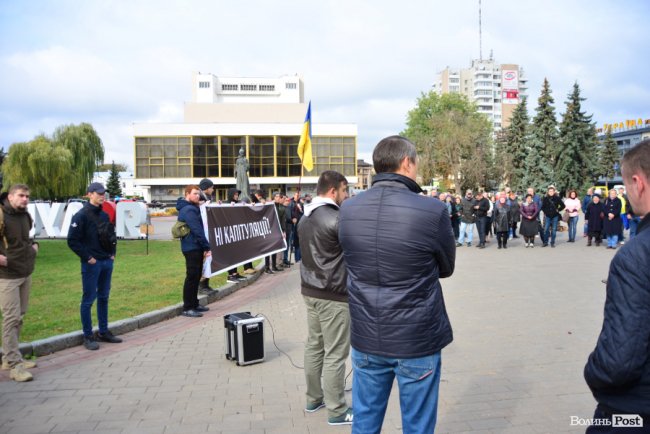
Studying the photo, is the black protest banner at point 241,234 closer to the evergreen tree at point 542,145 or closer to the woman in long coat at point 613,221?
the woman in long coat at point 613,221

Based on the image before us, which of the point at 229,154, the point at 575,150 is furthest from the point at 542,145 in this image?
the point at 229,154

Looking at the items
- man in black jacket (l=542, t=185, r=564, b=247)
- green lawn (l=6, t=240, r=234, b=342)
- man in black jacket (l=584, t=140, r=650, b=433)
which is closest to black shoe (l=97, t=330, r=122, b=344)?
green lawn (l=6, t=240, r=234, b=342)

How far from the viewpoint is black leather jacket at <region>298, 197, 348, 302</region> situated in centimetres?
437

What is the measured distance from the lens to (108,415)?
4.67 metres

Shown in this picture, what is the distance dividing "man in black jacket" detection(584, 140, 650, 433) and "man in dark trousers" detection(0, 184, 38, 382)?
5690 millimetres

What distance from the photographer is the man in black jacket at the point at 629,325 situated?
1.95 m

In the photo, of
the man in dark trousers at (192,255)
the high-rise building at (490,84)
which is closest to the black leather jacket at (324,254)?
the man in dark trousers at (192,255)

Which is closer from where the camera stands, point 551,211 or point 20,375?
point 20,375

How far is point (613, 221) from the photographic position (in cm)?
1773

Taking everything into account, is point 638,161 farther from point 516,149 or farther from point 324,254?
point 516,149

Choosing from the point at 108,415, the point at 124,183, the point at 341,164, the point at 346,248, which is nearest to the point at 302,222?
the point at 346,248

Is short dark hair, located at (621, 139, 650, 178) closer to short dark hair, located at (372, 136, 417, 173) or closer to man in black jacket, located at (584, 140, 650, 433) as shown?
man in black jacket, located at (584, 140, 650, 433)

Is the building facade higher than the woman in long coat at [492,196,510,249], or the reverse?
the building facade

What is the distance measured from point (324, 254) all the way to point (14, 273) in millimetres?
3753
